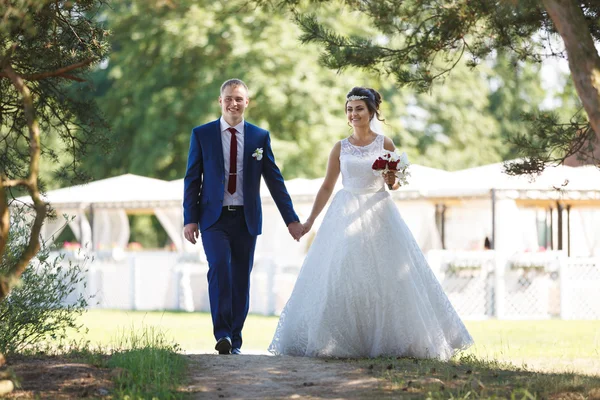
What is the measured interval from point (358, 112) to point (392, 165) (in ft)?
1.83

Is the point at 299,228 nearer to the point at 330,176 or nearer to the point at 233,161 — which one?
the point at 330,176

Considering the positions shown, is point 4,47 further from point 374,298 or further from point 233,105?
point 374,298

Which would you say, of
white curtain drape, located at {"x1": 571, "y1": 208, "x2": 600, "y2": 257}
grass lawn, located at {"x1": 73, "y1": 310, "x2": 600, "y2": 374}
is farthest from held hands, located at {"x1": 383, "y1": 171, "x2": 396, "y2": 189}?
white curtain drape, located at {"x1": 571, "y1": 208, "x2": 600, "y2": 257}

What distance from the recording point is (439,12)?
8.97 metres

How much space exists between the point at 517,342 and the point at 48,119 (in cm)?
686

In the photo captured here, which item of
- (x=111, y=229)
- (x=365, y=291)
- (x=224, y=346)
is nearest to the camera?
(x=224, y=346)

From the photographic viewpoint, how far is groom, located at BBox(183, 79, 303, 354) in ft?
27.9

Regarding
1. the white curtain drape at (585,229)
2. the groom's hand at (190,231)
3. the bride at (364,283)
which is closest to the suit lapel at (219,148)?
the groom's hand at (190,231)

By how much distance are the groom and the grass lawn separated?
58cm

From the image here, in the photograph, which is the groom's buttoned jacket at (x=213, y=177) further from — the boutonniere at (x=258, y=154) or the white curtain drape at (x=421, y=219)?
the white curtain drape at (x=421, y=219)

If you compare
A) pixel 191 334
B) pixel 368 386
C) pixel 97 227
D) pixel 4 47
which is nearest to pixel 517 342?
pixel 191 334

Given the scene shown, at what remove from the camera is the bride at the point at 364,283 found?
840 cm

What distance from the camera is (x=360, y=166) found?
8.92 meters

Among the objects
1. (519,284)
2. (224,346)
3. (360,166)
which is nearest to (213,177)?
(360,166)
